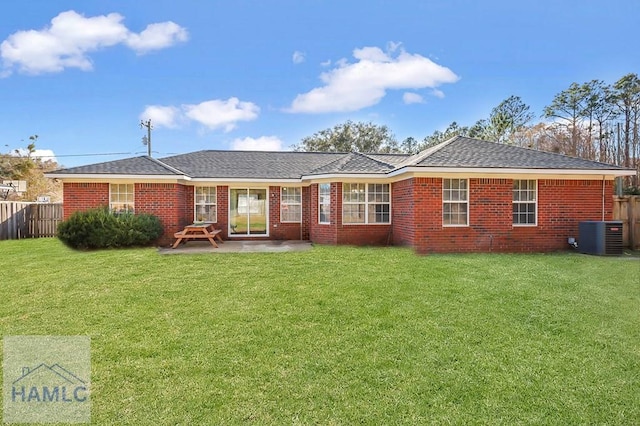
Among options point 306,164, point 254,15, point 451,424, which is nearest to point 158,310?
point 451,424

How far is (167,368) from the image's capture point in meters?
3.82

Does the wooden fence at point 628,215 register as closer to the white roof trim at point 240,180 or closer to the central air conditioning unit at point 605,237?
the central air conditioning unit at point 605,237

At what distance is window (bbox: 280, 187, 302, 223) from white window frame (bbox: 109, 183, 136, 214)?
5.69 meters

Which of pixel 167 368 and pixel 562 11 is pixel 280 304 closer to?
pixel 167 368

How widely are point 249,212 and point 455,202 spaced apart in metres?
8.31

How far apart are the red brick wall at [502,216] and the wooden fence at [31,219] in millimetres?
15855

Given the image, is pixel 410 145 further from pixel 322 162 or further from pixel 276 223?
pixel 276 223

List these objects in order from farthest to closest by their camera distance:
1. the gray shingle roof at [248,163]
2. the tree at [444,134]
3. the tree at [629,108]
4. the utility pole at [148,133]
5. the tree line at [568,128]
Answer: the tree at [444,134], the utility pole at [148,133], the tree line at [568,128], the tree at [629,108], the gray shingle roof at [248,163]

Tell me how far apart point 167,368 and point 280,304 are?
88.6 inches

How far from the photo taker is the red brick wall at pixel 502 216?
11.1 m

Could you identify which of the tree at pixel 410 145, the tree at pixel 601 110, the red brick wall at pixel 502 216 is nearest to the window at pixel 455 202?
the red brick wall at pixel 502 216

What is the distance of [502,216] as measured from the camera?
11.4 meters

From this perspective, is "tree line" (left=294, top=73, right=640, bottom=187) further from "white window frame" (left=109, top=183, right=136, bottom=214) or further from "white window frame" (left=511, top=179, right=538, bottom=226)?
"white window frame" (left=109, top=183, right=136, bottom=214)

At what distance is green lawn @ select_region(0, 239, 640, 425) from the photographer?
319 centimetres
